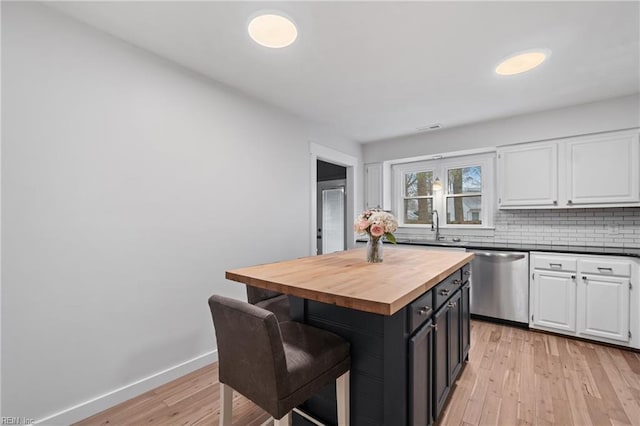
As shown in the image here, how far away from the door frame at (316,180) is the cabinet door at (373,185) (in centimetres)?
26

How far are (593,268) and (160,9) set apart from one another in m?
4.21

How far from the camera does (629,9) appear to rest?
5.57 ft

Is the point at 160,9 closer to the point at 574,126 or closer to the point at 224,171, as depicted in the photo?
the point at 224,171

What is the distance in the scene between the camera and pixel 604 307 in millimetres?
2758

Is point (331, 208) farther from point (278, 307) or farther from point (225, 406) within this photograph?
point (225, 406)

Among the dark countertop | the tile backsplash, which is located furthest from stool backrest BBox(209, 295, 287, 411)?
the tile backsplash

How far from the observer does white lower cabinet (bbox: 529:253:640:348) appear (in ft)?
8.73

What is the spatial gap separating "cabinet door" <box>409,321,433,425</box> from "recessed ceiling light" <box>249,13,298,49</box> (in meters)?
1.95

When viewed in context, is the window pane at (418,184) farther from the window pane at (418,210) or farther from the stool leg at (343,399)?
the stool leg at (343,399)

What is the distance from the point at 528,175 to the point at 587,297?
55.8 inches

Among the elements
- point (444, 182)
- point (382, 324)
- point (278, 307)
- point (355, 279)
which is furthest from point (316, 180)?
point (382, 324)

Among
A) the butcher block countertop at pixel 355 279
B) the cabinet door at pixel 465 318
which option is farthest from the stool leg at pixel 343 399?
the cabinet door at pixel 465 318

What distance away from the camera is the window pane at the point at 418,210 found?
453 centimetres

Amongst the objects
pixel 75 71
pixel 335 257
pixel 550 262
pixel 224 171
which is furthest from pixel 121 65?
pixel 550 262
